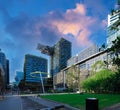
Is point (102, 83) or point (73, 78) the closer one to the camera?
point (102, 83)

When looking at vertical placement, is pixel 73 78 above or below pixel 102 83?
above

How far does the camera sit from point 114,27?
77.7 feet

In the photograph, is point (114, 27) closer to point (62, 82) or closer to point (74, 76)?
point (74, 76)

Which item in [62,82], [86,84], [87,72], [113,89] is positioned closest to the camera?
[113,89]

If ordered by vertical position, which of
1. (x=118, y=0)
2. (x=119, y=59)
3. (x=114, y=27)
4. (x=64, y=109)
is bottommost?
(x=64, y=109)

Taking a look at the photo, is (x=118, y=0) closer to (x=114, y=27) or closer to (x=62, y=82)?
(x=114, y=27)

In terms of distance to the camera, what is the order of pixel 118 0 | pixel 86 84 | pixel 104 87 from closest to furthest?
pixel 118 0
pixel 104 87
pixel 86 84

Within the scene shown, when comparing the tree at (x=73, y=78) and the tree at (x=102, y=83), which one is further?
the tree at (x=73, y=78)

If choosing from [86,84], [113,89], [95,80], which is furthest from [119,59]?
[86,84]

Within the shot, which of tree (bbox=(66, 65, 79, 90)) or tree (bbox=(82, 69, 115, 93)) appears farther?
tree (bbox=(66, 65, 79, 90))

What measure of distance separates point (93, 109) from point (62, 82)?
17814 centimetres

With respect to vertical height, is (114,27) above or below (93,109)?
above

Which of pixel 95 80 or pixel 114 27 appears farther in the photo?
pixel 95 80

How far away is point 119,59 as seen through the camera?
74.8 ft
